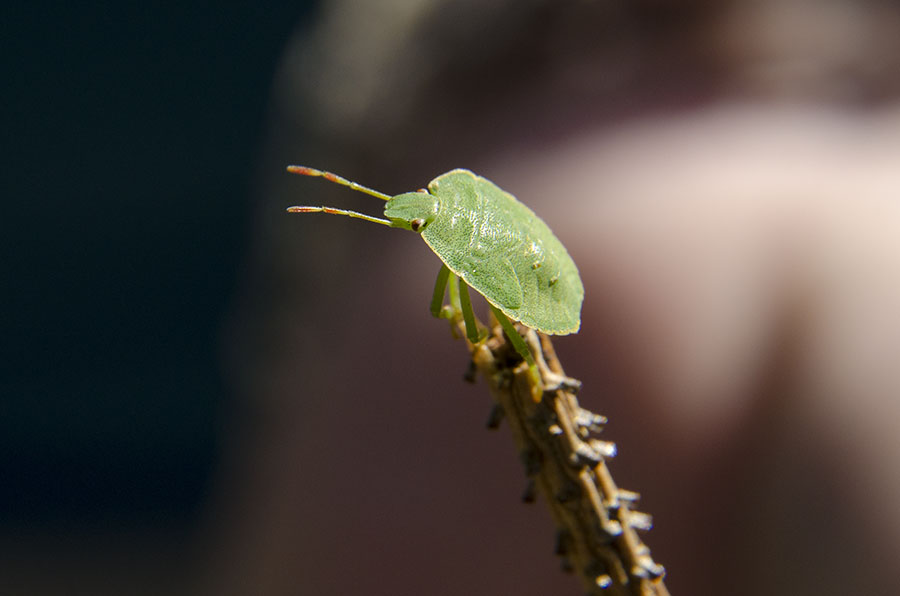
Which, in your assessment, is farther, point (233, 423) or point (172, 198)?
point (172, 198)

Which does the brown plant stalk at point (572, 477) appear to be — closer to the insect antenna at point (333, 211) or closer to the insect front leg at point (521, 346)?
the insect front leg at point (521, 346)

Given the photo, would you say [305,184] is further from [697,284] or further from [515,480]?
[697,284]

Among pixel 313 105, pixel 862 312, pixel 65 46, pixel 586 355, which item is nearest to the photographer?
pixel 862 312

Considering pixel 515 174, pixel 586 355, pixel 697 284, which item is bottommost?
pixel 586 355

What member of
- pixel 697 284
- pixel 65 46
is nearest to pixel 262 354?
pixel 697 284

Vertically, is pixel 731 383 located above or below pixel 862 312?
below

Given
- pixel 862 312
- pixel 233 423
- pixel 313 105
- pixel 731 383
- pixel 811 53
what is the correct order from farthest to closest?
pixel 233 423, pixel 313 105, pixel 811 53, pixel 731 383, pixel 862 312

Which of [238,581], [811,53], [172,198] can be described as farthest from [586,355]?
[172,198]
